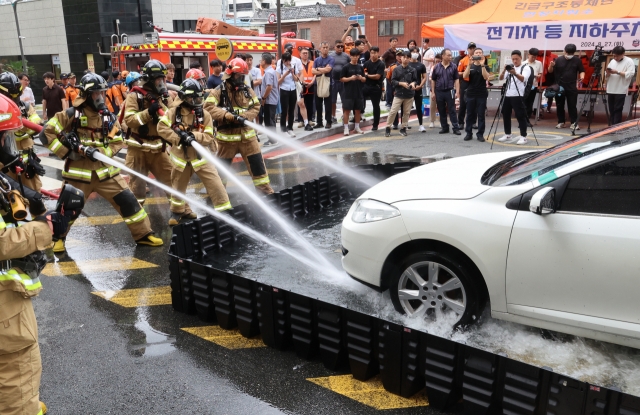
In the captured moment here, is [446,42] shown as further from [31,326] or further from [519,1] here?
[31,326]

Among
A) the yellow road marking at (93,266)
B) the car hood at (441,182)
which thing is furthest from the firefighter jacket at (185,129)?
the car hood at (441,182)

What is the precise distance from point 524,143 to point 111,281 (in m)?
9.43

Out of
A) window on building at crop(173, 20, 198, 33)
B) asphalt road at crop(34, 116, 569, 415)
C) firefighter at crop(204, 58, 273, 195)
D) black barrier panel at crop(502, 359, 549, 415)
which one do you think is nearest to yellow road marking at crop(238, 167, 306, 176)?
firefighter at crop(204, 58, 273, 195)

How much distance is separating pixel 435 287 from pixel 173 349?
2089 mm

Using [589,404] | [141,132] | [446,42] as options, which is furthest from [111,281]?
[446,42]

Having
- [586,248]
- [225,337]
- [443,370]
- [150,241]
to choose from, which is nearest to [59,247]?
[150,241]

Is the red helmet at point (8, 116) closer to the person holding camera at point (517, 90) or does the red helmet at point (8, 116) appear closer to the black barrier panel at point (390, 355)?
the black barrier panel at point (390, 355)

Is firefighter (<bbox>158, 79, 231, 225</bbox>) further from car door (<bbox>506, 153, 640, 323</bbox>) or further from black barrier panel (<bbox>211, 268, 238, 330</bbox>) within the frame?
car door (<bbox>506, 153, 640, 323</bbox>)

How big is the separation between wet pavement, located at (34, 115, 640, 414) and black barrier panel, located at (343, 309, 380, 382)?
0.10m

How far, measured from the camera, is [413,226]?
156 inches

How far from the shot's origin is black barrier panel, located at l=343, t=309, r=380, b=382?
3730mm

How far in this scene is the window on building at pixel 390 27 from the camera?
4725cm

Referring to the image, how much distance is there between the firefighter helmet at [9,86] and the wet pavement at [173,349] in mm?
2121

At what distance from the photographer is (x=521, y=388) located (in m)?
3.16
